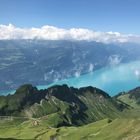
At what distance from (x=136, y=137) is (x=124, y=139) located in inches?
497

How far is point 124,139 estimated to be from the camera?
198m

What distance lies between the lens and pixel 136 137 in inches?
7333
